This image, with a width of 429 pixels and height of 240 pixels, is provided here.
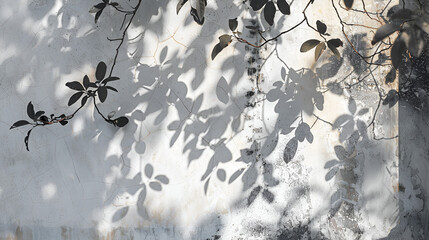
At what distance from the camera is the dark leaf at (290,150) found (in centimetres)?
207

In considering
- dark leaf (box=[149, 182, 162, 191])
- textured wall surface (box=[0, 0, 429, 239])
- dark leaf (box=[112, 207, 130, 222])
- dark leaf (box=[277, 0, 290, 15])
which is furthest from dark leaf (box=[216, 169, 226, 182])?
dark leaf (box=[277, 0, 290, 15])

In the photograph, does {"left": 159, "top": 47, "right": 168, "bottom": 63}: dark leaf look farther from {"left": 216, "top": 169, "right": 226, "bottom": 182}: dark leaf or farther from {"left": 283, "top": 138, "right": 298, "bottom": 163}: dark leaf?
{"left": 283, "top": 138, "right": 298, "bottom": 163}: dark leaf

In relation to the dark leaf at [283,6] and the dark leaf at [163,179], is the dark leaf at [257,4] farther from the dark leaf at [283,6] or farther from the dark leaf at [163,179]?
the dark leaf at [163,179]

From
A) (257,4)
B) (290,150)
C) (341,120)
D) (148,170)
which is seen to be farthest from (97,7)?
(341,120)

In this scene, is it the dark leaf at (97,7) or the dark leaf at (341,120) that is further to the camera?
the dark leaf at (341,120)

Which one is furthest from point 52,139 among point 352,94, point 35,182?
point 352,94

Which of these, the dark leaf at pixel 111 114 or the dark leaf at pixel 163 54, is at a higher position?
the dark leaf at pixel 163 54

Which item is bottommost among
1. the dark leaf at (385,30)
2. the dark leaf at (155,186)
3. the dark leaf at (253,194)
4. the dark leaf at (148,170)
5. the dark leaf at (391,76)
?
the dark leaf at (385,30)

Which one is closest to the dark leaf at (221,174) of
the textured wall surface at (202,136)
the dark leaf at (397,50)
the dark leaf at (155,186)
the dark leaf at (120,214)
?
the textured wall surface at (202,136)

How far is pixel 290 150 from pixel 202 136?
48 cm

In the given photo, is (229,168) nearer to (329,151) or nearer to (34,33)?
(329,151)

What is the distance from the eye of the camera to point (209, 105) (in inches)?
79.6

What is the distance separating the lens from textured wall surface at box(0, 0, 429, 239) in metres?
1.95

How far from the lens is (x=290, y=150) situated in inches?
81.4
